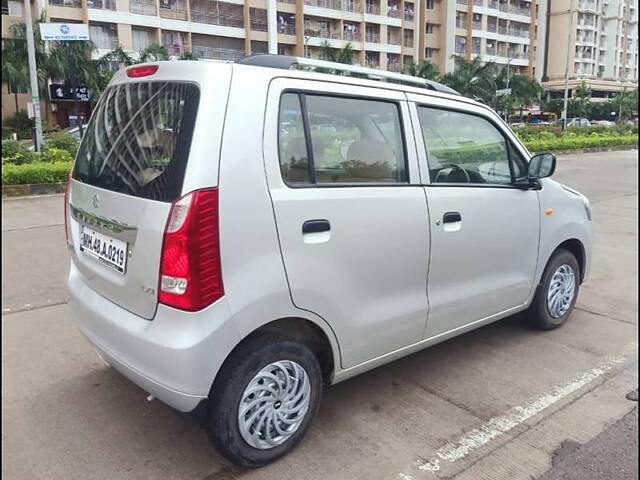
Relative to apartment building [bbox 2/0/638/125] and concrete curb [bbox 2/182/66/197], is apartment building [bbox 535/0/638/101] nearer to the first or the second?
apartment building [bbox 2/0/638/125]

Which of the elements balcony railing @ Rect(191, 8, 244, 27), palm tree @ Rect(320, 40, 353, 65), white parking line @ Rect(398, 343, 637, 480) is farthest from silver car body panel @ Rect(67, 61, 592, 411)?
palm tree @ Rect(320, 40, 353, 65)

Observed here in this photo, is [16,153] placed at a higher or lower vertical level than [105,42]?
lower

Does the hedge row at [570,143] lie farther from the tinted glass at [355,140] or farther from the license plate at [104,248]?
the license plate at [104,248]

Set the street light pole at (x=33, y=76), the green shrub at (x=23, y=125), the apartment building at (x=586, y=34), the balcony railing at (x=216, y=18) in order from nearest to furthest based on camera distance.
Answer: the balcony railing at (x=216, y=18), the apartment building at (x=586, y=34), the street light pole at (x=33, y=76), the green shrub at (x=23, y=125)

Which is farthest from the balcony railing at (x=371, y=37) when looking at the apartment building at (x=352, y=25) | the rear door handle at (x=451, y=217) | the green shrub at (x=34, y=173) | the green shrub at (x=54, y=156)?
the green shrub at (x=54, y=156)

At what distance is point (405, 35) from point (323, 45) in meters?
0.85

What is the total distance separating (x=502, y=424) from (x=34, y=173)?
9.96 m

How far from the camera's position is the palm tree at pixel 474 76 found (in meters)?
7.57

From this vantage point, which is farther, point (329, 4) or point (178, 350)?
point (329, 4)

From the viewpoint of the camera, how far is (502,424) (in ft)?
9.25

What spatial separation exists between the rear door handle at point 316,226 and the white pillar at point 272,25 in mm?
1722

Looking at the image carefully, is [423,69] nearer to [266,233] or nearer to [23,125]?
[266,233]

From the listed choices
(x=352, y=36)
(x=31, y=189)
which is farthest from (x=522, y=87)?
(x=31, y=189)

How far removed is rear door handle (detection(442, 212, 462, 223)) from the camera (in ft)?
9.61
